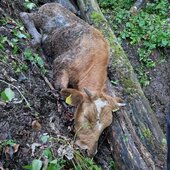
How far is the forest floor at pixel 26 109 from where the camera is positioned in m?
4.60

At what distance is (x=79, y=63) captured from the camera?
6551mm

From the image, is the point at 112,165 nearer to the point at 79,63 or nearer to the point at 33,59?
the point at 79,63

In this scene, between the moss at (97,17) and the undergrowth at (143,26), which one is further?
the undergrowth at (143,26)

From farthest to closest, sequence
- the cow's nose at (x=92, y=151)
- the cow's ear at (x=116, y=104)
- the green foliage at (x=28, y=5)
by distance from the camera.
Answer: the green foliage at (x=28, y=5) < the cow's ear at (x=116, y=104) < the cow's nose at (x=92, y=151)

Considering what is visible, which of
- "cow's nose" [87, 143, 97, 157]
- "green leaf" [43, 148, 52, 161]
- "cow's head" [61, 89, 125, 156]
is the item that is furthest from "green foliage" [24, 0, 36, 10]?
"green leaf" [43, 148, 52, 161]

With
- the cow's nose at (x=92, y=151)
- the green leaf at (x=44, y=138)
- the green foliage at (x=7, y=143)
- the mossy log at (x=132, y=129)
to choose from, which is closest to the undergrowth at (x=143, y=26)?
the mossy log at (x=132, y=129)

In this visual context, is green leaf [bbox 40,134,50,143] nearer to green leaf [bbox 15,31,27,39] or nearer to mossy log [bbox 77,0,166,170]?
mossy log [bbox 77,0,166,170]

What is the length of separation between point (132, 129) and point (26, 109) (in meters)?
1.65

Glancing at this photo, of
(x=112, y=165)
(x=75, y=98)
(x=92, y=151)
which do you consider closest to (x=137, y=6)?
(x=75, y=98)

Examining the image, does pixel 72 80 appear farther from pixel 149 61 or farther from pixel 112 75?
pixel 149 61

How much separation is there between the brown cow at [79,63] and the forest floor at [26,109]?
21 cm

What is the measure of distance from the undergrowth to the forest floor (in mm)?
2747

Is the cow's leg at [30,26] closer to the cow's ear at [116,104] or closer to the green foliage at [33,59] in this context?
the green foliage at [33,59]

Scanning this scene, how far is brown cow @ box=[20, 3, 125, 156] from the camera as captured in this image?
17.6 ft
